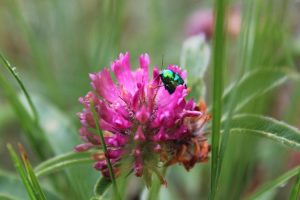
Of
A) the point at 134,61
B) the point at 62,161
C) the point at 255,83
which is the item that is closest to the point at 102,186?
the point at 62,161

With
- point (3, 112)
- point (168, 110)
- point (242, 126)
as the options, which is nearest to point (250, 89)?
point (242, 126)

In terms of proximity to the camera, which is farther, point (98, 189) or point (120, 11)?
point (120, 11)

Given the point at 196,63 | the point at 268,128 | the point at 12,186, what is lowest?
the point at 12,186

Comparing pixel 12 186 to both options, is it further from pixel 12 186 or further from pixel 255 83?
pixel 255 83

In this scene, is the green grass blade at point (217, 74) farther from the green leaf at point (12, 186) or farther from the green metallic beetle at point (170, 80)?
the green leaf at point (12, 186)

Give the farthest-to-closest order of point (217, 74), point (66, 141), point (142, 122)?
1. point (66, 141)
2. point (142, 122)
3. point (217, 74)

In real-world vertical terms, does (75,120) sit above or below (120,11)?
below

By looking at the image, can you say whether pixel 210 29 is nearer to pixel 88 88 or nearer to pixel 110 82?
pixel 88 88

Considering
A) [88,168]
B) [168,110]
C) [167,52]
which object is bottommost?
[88,168]
